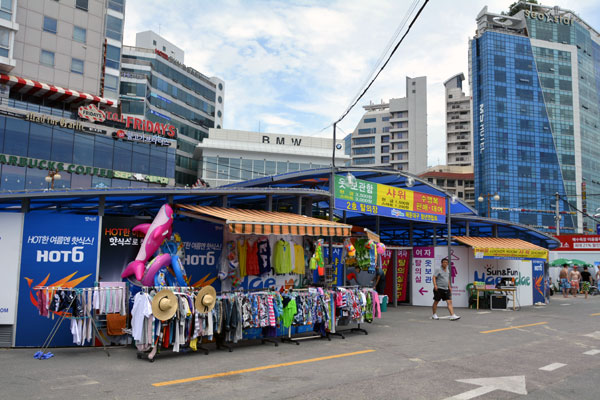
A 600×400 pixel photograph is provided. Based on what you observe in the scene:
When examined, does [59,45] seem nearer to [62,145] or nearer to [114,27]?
[62,145]

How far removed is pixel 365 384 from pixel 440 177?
94.4 meters

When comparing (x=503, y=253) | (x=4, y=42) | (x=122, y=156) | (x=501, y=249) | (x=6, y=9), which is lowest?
(x=503, y=253)

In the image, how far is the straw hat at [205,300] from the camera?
9.35 m

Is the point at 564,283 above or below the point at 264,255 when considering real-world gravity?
below

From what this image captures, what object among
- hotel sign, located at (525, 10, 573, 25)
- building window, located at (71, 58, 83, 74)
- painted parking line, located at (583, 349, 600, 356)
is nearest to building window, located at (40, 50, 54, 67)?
building window, located at (71, 58, 83, 74)

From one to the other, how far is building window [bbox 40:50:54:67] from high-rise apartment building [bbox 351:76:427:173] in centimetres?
7021

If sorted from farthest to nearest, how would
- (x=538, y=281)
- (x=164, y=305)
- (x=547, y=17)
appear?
1. (x=547, y=17)
2. (x=538, y=281)
3. (x=164, y=305)

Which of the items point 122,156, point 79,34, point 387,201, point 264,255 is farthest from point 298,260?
point 79,34

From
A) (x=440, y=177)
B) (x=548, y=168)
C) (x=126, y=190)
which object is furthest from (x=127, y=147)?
(x=548, y=168)

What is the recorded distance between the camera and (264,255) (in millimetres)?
11820

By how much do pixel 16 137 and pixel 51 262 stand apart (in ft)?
109

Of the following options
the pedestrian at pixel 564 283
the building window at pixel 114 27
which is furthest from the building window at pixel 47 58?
the pedestrian at pixel 564 283

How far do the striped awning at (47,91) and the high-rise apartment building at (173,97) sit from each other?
418 inches

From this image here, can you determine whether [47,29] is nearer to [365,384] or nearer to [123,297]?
[123,297]
